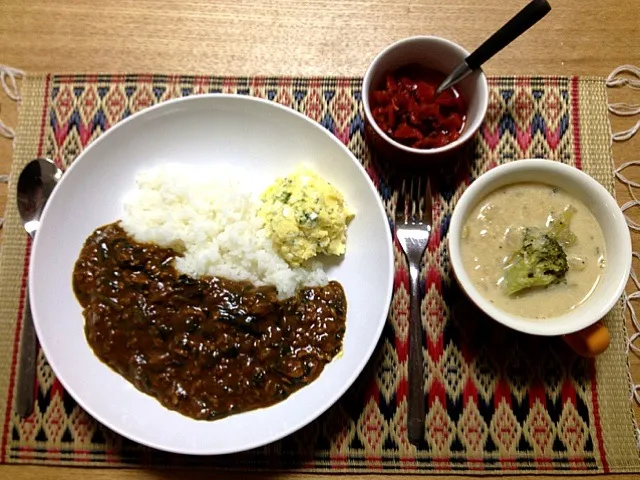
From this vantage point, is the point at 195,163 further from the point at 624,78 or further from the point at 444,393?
the point at 624,78

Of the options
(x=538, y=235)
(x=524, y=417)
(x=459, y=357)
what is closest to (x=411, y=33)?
(x=538, y=235)

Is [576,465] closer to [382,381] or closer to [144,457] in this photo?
[382,381]

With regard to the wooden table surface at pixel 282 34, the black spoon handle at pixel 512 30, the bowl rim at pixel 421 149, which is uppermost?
the wooden table surface at pixel 282 34

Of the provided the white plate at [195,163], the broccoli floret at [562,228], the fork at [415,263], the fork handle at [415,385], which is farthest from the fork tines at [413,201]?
the broccoli floret at [562,228]

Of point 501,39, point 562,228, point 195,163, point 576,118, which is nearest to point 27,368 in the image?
point 195,163

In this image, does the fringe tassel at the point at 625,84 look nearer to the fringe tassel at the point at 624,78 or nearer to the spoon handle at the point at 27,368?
the fringe tassel at the point at 624,78

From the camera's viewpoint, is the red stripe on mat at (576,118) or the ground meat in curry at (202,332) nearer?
the ground meat in curry at (202,332)
